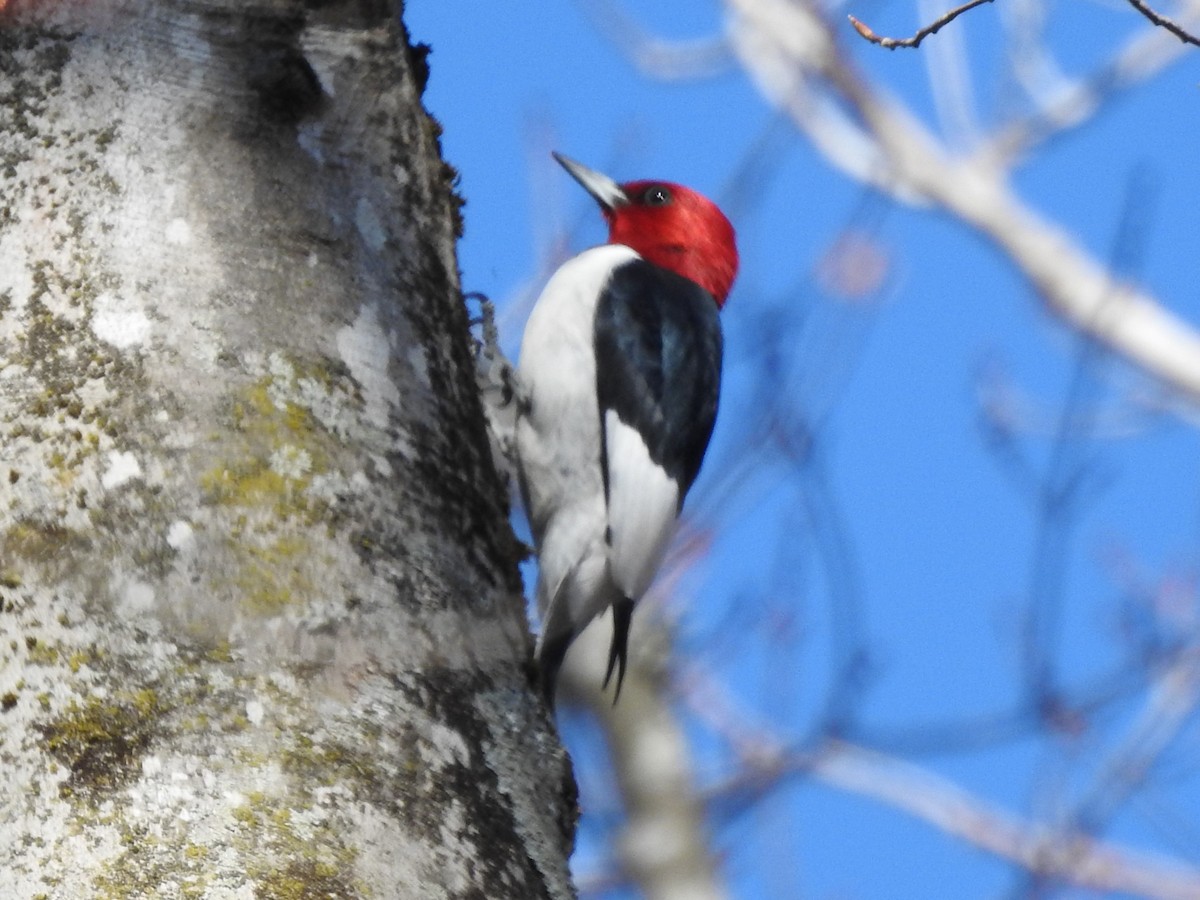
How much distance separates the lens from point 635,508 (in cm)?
349

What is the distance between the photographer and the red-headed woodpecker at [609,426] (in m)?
3.39

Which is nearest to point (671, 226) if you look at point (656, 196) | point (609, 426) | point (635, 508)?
point (656, 196)

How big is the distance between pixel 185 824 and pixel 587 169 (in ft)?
11.6

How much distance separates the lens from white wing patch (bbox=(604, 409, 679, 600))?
3402mm

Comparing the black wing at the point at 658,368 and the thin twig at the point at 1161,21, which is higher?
the thin twig at the point at 1161,21

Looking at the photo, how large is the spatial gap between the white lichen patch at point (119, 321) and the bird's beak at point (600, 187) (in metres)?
3.05

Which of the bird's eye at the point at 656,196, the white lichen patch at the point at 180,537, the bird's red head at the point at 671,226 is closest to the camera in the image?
the white lichen patch at the point at 180,537

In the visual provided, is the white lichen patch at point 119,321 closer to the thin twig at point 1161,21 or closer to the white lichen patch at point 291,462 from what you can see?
the white lichen patch at point 291,462

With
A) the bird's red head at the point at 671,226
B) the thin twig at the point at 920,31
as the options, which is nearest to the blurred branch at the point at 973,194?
the bird's red head at the point at 671,226

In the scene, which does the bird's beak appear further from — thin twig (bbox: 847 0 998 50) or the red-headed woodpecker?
thin twig (bbox: 847 0 998 50)

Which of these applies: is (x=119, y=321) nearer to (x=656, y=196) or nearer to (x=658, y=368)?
(x=658, y=368)

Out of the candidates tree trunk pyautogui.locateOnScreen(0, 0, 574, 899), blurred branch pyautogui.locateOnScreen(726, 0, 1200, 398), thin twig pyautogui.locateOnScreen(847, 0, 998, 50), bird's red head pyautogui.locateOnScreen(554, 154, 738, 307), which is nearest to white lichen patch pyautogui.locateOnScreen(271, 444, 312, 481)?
tree trunk pyautogui.locateOnScreen(0, 0, 574, 899)

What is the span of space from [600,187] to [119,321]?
3110mm

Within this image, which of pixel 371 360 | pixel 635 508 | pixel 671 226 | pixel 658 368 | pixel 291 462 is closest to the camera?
pixel 291 462
